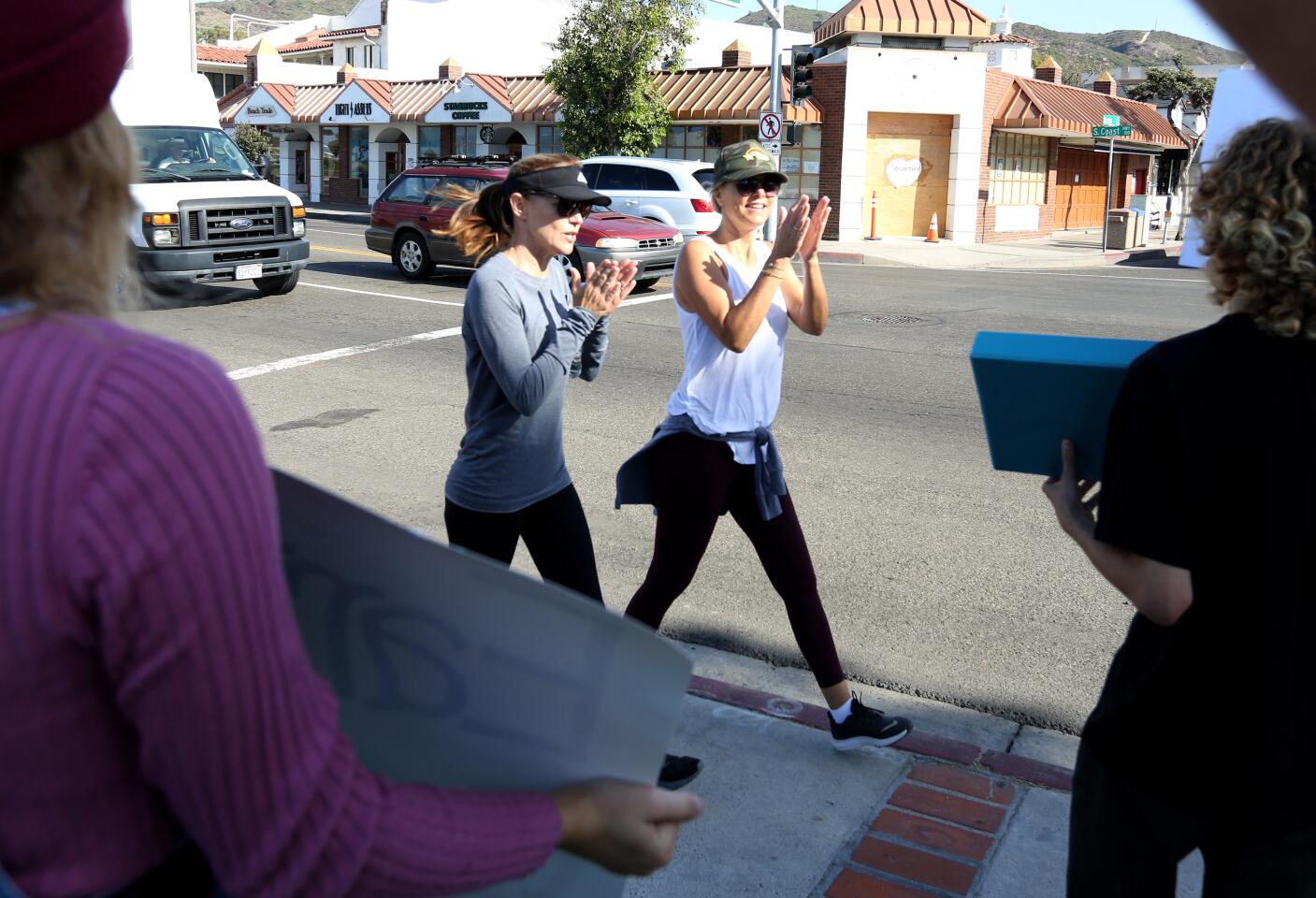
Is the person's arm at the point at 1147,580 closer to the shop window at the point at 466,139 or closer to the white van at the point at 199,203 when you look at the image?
the white van at the point at 199,203

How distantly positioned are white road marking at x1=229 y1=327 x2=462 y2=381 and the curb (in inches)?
252

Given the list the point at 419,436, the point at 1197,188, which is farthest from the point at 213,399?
the point at 419,436

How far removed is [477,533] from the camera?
357cm

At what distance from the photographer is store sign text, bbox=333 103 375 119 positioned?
1562 inches

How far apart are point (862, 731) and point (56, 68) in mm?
3261

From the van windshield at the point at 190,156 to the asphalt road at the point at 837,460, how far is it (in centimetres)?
143

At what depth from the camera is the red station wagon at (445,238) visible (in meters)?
15.0

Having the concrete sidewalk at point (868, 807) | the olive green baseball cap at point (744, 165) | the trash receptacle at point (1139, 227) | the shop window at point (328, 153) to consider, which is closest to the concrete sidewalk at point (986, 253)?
the trash receptacle at point (1139, 227)

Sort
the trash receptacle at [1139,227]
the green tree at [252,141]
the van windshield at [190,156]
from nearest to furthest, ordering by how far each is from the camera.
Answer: the van windshield at [190,156]
the trash receptacle at [1139,227]
the green tree at [252,141]

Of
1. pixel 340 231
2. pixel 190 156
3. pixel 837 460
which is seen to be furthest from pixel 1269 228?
pixel 340 231

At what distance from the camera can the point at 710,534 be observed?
146 inches

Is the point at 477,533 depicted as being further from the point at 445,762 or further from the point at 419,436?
the point at 419,436

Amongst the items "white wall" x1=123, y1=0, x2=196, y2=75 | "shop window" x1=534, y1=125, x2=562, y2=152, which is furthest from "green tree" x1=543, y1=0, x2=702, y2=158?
"white wall" x1=123, y1=0, x2=196, y2=75

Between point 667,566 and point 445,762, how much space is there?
8.49 feet
